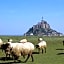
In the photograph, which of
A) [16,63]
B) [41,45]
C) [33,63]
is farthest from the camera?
[41,45]

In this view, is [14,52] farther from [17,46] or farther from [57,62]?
[57,62]

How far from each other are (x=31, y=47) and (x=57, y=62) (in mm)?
2994

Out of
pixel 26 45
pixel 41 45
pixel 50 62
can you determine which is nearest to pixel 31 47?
pixel 26 45

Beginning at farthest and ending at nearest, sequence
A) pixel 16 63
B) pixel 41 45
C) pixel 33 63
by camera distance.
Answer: pixel 41 45, pixel 33 63, pixel 16 63

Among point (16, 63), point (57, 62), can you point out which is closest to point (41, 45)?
point (57, 62)

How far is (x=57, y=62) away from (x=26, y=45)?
3.56 m

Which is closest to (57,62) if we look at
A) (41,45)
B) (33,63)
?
(33,63)

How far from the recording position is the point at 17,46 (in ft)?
88.4

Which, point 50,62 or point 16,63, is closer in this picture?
point 16,63

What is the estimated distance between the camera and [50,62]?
28.5 metres

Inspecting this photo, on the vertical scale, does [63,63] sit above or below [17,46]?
below

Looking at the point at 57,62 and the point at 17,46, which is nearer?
the point at 17,46

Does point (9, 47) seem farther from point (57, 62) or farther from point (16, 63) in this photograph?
point (57, 62)

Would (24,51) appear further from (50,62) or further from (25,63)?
(50,62)
